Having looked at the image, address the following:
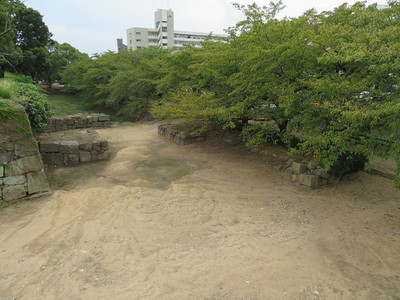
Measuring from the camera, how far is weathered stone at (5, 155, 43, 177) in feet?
18.0

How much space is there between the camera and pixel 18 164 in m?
5.58

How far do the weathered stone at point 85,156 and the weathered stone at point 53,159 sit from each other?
55 cm

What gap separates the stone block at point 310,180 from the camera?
642 centimetres

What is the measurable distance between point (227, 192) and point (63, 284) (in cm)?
392

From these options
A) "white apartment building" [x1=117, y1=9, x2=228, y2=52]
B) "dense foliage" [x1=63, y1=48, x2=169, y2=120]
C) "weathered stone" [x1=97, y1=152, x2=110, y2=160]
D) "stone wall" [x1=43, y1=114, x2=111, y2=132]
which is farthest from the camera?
"white apartment building" [x1=117, y1=9, x2=228, y2=52]

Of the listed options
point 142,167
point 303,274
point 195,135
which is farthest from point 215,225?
point 195,135

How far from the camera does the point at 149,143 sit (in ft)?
35.0

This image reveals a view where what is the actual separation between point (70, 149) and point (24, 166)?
7.00ft

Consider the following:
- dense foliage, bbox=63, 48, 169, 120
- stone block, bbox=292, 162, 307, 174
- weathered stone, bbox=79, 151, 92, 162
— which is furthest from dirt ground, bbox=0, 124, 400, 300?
dense foliage, bbox=63, 48, 169, 120

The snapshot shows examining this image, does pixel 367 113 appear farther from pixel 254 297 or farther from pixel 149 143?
pixel 149 143

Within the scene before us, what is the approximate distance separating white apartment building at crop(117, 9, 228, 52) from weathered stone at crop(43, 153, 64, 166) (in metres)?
48.5

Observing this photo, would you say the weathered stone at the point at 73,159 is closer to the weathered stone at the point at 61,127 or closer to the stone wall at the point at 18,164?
the stone wall at the point at 18,164

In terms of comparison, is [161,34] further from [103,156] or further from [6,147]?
[6,147]

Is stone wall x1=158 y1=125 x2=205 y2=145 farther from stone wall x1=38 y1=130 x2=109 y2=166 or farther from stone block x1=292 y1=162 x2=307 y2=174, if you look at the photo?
stone block x1=292 y1=162 x2=307 y2=174
